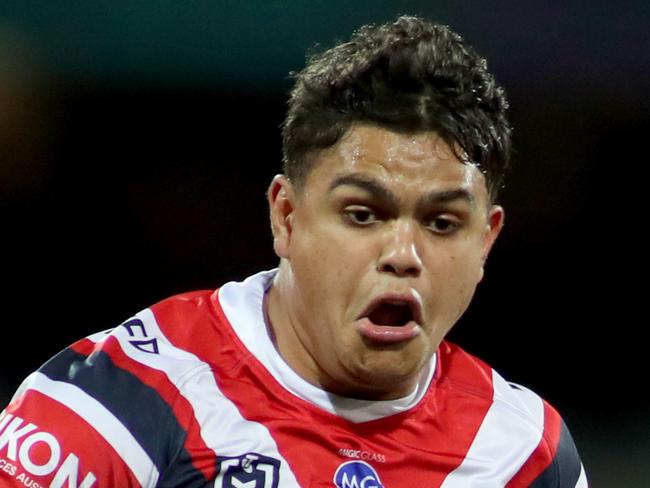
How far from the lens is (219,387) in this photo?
202 centimetres

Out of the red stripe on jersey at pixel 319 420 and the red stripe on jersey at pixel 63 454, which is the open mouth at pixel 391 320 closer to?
the red stripe on jersey at pixel 319 420

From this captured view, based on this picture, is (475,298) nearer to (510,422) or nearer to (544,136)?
(544,136)

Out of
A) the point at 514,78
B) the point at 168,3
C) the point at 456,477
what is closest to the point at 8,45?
the point at 168,3

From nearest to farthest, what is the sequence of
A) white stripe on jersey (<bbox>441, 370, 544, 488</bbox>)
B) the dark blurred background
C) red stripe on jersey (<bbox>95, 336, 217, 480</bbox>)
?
red stripe on jersey (<bbox>95, 336, 217, 480</bbox>) → white stripe on jersey (<bbox>441, 370, 544, 488</bbox>) → the dark blurred background

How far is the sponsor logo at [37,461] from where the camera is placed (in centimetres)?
181

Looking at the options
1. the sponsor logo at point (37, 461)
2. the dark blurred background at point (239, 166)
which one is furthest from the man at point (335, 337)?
the dark blurred background at point (239, 166)

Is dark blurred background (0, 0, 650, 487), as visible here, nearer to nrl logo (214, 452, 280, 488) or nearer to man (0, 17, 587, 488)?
man (0, 17, 587, 488)

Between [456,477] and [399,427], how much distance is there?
123 mm

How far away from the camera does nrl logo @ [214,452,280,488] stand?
1.92 metres

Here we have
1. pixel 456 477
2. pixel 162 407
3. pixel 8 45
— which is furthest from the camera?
pixel 8 45

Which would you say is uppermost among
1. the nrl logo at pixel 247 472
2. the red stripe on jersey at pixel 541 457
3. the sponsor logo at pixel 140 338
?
the sponsor logo at pixel 140 338

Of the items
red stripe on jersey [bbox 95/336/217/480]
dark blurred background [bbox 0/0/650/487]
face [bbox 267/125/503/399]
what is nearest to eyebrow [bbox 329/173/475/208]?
face [bbox 267/125/503/399]

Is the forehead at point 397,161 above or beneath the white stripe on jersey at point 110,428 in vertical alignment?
above

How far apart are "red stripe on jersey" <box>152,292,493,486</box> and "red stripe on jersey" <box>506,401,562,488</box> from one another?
0.10 metres
